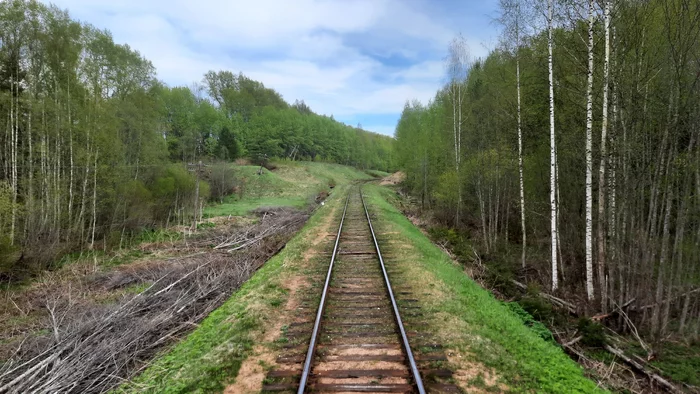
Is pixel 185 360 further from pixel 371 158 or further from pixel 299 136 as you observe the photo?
pixel 371 158

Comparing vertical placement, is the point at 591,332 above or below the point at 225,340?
below

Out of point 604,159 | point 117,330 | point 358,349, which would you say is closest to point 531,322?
point 604,159

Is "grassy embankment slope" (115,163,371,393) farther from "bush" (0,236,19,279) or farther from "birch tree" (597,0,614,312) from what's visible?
"bush" (0,236,19,279)

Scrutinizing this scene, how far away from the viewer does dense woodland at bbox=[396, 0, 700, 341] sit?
293 inches

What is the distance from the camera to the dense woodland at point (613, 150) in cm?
745

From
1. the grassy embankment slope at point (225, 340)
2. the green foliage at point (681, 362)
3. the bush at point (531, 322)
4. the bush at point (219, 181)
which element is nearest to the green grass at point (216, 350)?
the grassy embankment slope at point (225, 340)

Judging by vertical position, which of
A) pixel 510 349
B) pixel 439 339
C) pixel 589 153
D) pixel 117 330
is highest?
pixel 589 153

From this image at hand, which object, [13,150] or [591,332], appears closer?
[591,332]

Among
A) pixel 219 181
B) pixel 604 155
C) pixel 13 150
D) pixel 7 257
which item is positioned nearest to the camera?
pixel 604 155

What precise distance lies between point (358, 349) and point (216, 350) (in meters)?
2.26

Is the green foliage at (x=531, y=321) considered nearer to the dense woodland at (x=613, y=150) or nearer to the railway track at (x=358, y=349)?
the dense woodland at (x=613, y=150)

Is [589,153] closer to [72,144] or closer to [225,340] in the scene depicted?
[225,340]

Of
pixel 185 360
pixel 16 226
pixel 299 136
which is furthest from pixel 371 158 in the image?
pixel 185 360

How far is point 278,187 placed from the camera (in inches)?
1811
